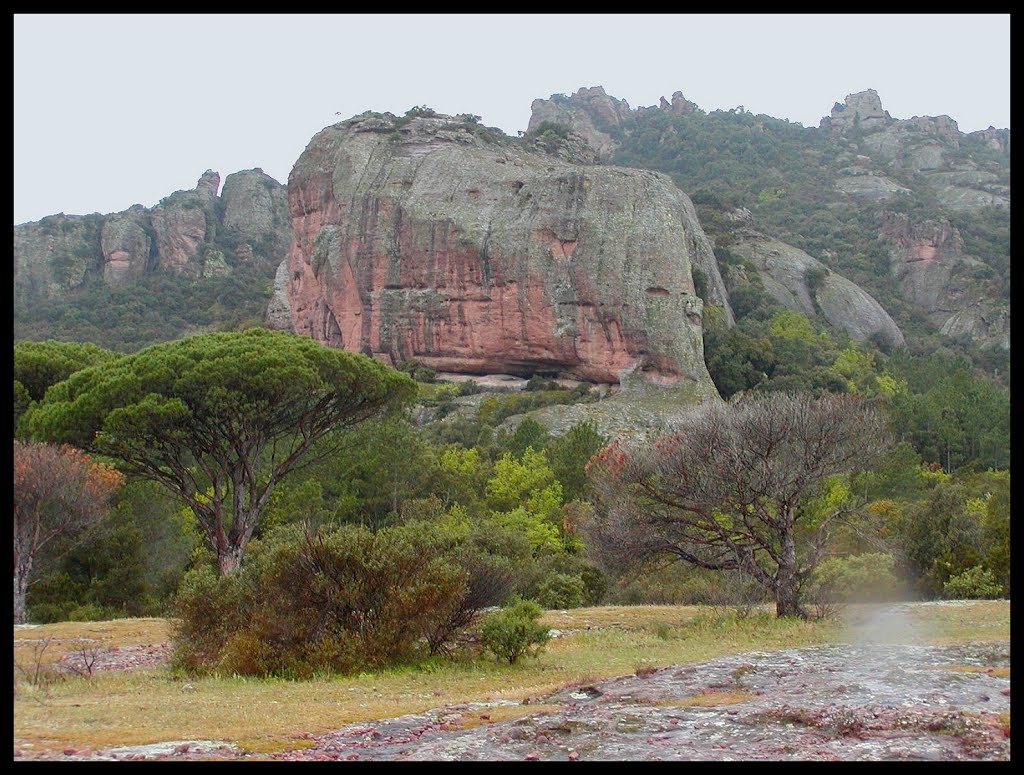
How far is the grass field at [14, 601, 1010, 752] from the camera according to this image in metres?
9.52

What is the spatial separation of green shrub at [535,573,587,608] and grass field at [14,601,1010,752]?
16.8 ft

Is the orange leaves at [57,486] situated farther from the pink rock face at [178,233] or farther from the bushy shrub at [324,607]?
the pink rock face at [178,233]

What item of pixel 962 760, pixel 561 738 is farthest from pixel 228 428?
pixel 962 760

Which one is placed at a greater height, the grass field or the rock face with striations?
the rock face with striations

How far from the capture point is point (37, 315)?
10719 cm

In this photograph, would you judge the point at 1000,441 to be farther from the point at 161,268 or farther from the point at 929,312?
the point at 161,268

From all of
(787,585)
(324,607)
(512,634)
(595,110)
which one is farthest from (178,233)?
(512,634)

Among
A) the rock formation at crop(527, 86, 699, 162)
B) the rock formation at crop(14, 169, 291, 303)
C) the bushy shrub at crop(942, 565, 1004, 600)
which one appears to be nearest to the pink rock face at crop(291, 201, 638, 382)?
the bushy shrub at crop(942, 565, 1004, 600)

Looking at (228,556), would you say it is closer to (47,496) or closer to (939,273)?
(47,496)

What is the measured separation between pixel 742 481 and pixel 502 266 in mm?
51785

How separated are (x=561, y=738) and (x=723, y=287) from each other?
261 feet

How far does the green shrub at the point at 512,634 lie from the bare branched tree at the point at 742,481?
623 cm

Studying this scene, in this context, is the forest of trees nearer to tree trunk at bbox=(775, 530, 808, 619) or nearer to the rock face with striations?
tree trunk at bbox=(775, 530, 808, 619)

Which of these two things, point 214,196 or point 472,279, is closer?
point 472,279
